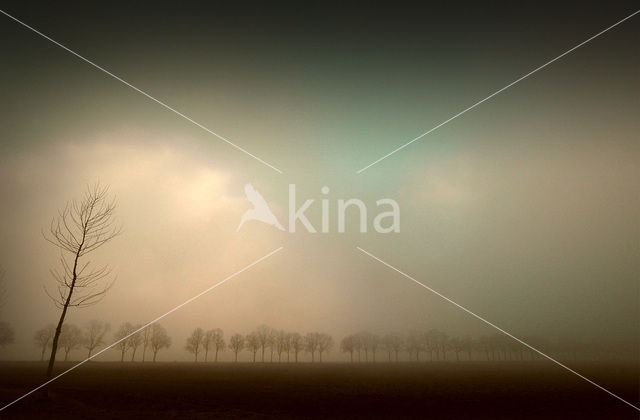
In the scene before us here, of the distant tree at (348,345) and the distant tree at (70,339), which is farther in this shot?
the distant tree at (348,345)

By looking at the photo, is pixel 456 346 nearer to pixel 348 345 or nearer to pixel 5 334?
pixel 348 345

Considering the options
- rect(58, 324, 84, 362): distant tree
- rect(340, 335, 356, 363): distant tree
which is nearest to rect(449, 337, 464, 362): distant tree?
rect(340, 335, 356, 363): distant tree

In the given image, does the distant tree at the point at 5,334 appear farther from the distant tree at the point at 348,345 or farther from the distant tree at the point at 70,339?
the distant tree at the point at 348,345

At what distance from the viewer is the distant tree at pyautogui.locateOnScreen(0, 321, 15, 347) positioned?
2802 inches

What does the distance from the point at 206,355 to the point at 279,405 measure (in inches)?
4090

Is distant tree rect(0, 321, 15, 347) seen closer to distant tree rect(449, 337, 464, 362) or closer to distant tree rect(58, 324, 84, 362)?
distant tree rect(58, 324, 84, 362)

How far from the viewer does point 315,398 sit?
23234 mm

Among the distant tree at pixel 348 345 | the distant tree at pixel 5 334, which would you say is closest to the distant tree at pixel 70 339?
the distant tree at pixel 5 334

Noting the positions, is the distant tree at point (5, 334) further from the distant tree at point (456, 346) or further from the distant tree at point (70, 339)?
the distant tree at point (456, 346)

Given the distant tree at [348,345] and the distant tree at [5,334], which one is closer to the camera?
the distant tree at [5,334]

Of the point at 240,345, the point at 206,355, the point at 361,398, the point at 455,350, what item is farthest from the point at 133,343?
the point at 455,350

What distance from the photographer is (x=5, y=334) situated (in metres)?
72.8

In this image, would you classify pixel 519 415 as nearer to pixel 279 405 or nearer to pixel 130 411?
pixel 279 405

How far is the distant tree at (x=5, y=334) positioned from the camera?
71.2 m
